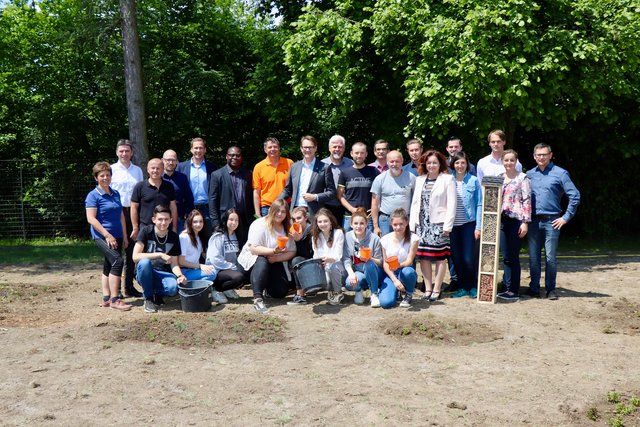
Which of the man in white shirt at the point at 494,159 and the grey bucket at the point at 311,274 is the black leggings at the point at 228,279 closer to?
the grey bucket at the point at 311,274

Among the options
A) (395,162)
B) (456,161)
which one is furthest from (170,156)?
(456,161)

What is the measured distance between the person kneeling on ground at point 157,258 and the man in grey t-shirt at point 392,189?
2331mm

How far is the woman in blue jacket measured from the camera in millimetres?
7930

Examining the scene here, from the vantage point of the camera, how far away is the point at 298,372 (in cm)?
535

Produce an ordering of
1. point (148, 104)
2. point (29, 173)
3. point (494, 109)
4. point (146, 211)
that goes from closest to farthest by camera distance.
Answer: point (146, 211), point (494, 109), point (29, 173), point (148, 104)

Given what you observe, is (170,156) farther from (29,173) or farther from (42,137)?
(42,137)

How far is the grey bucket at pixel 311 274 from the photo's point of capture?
24.3ft

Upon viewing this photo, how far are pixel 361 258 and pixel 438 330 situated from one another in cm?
146

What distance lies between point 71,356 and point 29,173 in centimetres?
1158

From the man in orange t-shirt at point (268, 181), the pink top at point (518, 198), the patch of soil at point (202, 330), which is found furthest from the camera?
the man in orange t-shirt at point (268, 181)

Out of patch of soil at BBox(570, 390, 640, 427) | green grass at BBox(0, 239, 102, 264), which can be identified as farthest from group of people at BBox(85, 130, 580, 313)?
green grass at BBox(0, 239, 102, 264)

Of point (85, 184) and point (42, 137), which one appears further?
point (42, 137)

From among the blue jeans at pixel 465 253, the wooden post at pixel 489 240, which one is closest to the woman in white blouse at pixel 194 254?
the blue jeans at pixel 465 253

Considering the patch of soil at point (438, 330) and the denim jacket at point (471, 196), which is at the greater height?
the denim jacket at point (471, 196)
